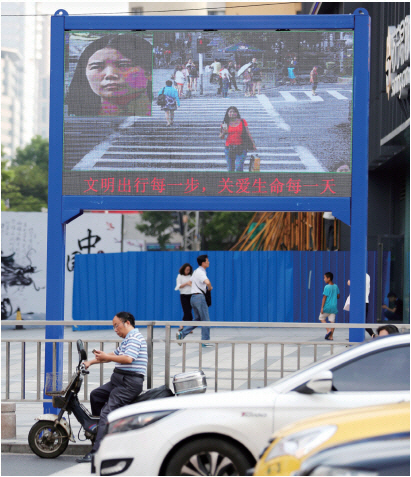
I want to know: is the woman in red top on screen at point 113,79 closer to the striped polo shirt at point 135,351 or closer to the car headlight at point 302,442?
the striped polo shirt at point 135,351

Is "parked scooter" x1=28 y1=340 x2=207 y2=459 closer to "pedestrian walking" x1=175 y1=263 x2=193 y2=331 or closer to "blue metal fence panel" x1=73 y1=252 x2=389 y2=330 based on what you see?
"pedestrian walking" x1=175 y1=263 x2=193 y2=331

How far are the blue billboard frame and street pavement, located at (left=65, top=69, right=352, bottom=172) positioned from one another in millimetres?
189

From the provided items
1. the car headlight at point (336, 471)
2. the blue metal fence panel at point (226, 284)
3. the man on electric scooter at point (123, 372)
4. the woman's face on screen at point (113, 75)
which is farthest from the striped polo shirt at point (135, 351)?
the blue metal fence panel at point (226, 284)

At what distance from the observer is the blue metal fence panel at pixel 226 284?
67.3 feet

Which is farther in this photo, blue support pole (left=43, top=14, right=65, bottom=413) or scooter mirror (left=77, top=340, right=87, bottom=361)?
blue support pole (left=43, top=14, right=65, bottom=413)

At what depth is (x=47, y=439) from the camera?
23.1ft

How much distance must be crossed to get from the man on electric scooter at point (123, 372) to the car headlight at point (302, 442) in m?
3.07

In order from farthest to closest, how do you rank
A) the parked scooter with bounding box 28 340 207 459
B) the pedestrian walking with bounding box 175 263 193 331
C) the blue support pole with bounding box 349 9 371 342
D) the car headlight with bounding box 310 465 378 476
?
1. the pedestrian walking with bounding box 175 263 193 331
2. the blue support pole with bounding box 349 9 371 342
3. the parked scooter with bounding box 28 340 207 459
4. the car headlight with bounding box 310 465 378 476

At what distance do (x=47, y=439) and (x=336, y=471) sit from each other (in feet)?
14.3

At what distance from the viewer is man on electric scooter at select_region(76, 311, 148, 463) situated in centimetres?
683

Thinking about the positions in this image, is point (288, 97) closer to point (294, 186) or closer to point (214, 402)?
point (294, 186)

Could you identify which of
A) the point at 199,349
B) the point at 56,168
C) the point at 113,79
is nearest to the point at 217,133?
the point at 113,79

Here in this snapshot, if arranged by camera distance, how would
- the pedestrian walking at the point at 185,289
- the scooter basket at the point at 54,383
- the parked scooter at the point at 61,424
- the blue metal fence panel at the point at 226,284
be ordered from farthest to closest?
the blue metal fence panel at the point at 226,284
the pedestrian walking at the point at 185,289
the scooter basket at the point at 54,383
the parked scooter at the point at 61,424

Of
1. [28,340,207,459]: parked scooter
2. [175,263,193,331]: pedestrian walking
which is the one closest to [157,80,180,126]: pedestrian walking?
[28,340,207,459]: parked scooter
